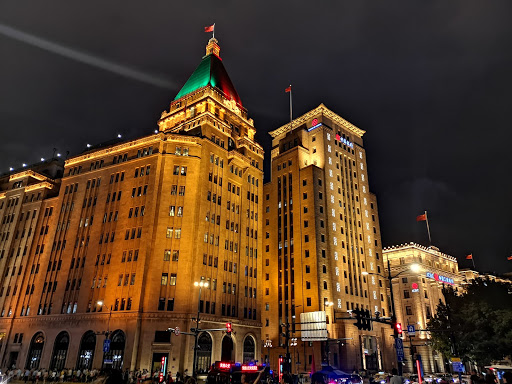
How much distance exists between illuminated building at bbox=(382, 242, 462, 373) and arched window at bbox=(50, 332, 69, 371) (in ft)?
246

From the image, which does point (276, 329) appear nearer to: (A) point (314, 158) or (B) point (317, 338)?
(B) point (317, 338)

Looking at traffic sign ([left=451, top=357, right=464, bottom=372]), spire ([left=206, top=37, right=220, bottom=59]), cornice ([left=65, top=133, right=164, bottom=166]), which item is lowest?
traffic sign ([left=451, top=357, right=464, bottom=372])

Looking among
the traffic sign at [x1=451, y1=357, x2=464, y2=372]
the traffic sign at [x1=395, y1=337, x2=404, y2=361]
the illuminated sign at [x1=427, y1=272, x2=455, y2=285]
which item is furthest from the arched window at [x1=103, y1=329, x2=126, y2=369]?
the illuminated sign at [x1=427, y1=272, x2=455, y2=285]

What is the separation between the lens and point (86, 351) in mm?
57875

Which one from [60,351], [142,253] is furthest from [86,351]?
[142,253]

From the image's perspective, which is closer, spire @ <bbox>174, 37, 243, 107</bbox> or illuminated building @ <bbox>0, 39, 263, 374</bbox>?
illuminated building @ <bbox>0, 39, 263, 374</bbox>

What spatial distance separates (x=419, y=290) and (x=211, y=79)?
7818 cm

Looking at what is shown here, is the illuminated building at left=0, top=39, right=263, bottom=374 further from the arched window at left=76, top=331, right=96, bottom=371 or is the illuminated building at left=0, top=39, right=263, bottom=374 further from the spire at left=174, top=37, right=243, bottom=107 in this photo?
the spire at left=174, top=37, right=243, bottom=107

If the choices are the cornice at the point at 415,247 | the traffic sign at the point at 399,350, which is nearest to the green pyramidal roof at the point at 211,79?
the cornice at the point at 415,247

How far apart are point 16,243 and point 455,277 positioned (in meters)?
123

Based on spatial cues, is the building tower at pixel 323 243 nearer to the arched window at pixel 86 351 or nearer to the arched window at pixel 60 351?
the arched window at pixel 86 351

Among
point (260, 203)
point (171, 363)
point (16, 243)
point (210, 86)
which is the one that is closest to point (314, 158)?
point (260, 203)

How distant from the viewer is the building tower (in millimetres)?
79812

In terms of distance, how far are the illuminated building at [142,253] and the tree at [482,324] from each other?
33511 mm
